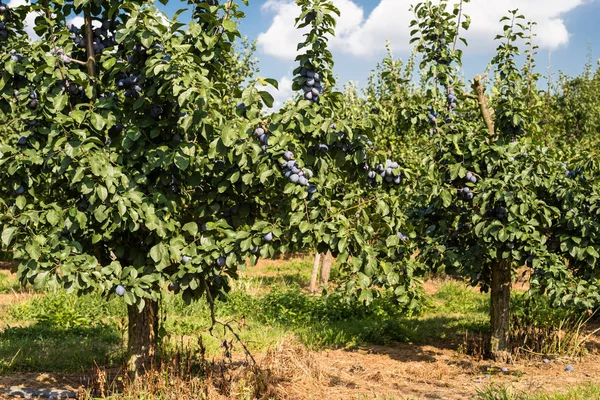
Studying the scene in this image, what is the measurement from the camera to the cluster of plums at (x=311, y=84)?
3898 millimetres

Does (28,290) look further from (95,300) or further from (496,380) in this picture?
(496,380)

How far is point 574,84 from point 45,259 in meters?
19.0

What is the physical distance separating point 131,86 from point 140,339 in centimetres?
201

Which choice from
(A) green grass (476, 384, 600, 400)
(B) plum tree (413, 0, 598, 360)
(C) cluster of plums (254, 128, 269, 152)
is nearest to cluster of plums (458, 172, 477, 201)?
(B) plum tree (413, 0, 598, 360)

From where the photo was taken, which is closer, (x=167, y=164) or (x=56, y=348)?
(x=167, y=164)

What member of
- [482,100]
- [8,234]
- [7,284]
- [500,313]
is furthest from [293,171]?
[7,284]

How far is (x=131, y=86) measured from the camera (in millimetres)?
3939

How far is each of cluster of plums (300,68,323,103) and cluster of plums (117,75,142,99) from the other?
3.64 ft

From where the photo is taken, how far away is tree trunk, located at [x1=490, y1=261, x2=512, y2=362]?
21.3 ft

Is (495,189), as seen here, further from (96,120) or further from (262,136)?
(96,120)

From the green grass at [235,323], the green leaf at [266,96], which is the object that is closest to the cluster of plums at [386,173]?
the green leaf at [266,96]

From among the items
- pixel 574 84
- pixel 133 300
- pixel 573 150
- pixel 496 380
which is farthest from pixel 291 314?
pixel 574 84

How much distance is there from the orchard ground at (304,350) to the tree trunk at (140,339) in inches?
9.4

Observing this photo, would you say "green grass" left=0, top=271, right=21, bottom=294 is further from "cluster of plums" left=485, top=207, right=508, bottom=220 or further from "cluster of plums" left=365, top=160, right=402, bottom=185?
"cluster of plums" left=365, top=160, right=402, bottom=185
